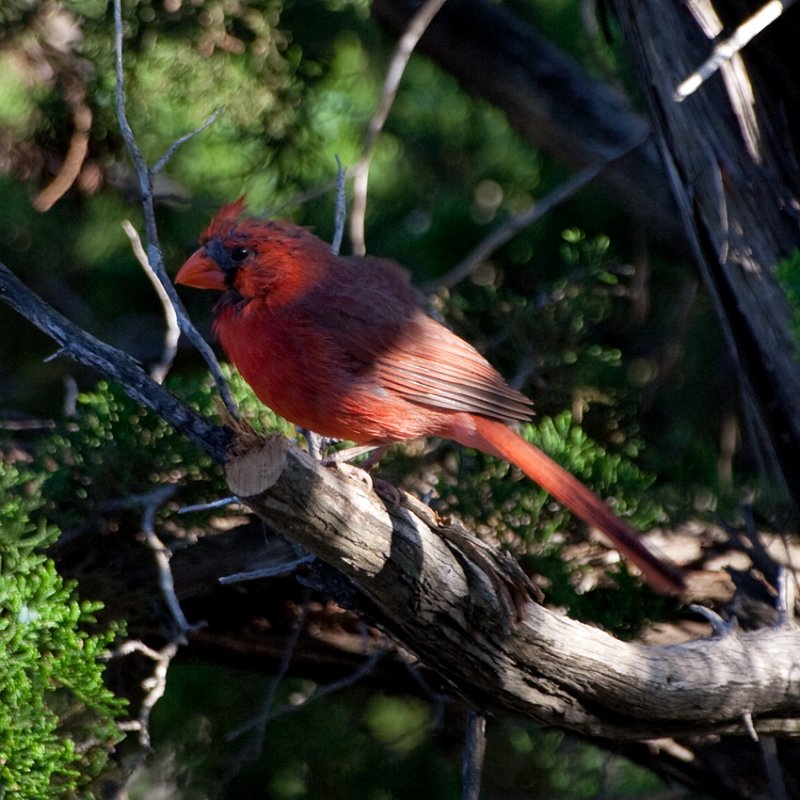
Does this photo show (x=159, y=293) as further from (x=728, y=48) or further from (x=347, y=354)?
(x=728, y=48)

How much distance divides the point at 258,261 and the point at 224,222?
153 millimetres

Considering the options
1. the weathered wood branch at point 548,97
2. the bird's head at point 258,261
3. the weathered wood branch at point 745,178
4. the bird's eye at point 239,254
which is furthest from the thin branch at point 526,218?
the bird's eye at point 239,254

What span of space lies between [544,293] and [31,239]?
1.84m

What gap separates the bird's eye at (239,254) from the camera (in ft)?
8.61

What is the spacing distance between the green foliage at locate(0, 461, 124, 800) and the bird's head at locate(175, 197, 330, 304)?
0.62 meters

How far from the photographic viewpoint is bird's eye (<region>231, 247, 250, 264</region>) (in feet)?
8.61

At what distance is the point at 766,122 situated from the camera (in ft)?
9.45

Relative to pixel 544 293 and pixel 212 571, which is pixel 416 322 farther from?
pixel 544 293

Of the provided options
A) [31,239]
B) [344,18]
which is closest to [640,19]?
[344,18]

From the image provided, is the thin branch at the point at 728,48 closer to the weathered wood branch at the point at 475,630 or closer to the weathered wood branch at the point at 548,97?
the weathered wood branch at the point at 475,630

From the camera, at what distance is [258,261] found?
2.61 m

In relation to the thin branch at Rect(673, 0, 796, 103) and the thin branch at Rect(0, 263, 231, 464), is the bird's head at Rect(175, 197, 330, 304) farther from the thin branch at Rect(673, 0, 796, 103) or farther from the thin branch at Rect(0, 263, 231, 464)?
the thin branch at Rect(673, 0, 796, 103)

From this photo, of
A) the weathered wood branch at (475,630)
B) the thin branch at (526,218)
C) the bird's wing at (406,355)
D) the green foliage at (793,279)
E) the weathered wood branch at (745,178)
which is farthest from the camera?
the thin branch at (526,218)

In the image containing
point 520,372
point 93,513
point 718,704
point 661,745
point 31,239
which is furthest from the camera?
point 31,239
